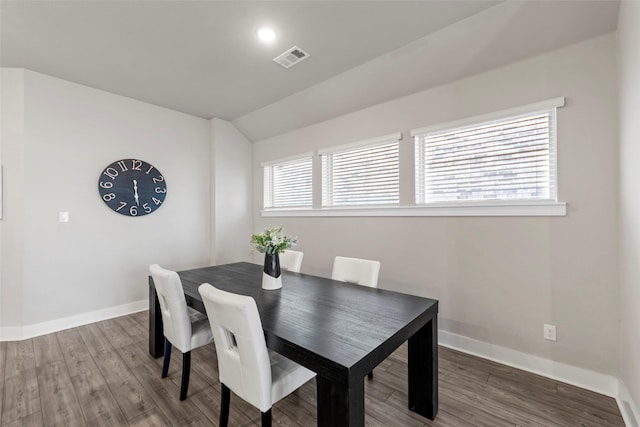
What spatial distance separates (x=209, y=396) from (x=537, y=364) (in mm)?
2553

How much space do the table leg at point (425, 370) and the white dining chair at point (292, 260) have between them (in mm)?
1368

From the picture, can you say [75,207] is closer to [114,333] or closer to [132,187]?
[132,187]

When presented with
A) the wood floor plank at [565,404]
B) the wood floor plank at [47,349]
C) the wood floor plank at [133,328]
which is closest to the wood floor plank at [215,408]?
the wood floor plank at [133,328]

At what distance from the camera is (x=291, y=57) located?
2.70 metres

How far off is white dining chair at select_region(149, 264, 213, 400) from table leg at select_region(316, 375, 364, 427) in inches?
46.9

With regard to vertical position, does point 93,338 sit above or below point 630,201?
below

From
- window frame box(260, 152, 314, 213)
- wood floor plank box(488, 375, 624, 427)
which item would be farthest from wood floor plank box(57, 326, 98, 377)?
wood floor plank box(488, 375, 624, 427)

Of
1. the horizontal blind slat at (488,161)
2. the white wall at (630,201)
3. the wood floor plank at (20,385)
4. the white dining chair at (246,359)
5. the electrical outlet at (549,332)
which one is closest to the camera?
the white dining chair at (246,359)

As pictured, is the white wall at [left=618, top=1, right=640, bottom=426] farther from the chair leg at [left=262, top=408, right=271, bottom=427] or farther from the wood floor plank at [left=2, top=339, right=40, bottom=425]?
the wood floor plank at [left=2, top=339, right=40, bottom=425]

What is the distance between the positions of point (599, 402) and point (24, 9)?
198 inches

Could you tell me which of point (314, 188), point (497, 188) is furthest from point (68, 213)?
point (497, 188)

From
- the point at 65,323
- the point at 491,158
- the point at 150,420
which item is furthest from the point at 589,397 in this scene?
the point at 65,323

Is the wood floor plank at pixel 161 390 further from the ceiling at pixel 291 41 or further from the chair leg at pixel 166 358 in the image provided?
the ceiling at pixel 291 41

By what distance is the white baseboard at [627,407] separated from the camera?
160 centimetres
